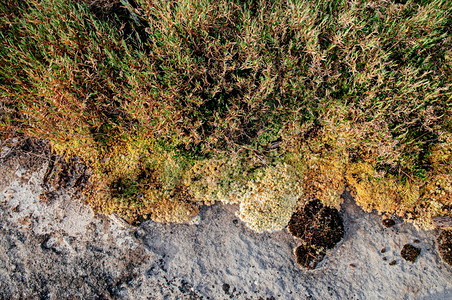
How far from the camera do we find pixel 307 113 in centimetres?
528

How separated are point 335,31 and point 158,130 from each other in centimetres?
326

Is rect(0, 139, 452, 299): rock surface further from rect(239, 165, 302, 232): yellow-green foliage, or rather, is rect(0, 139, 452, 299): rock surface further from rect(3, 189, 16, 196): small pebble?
rect(239, 165, 302, 232): yellow-green foliage

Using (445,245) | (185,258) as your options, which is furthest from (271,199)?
(445,245)

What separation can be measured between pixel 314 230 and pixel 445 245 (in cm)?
240

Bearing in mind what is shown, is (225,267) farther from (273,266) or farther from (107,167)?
(107,167)

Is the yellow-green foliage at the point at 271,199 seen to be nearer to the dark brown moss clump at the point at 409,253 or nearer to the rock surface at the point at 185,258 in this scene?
the rock surface at the point at 185,258

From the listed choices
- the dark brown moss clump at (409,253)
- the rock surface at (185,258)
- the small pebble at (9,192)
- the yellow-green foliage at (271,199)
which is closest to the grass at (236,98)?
the yellow-green foliage at (271,199)

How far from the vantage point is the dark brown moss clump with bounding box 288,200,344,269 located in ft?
17.7

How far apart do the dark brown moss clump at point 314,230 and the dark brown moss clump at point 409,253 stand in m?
1.13

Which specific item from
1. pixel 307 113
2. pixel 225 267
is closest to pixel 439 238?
pixel 307 113

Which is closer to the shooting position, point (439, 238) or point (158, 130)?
point (158, 130)

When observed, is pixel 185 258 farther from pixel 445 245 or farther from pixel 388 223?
pixel 445 245

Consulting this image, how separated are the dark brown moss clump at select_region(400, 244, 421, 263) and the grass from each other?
495 mm

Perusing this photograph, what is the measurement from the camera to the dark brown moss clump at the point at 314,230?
5406mm
